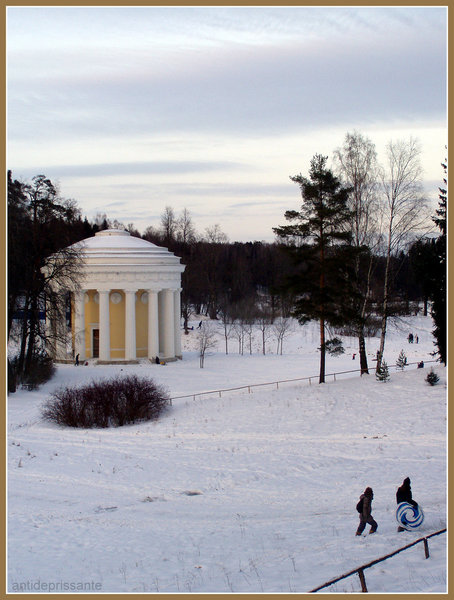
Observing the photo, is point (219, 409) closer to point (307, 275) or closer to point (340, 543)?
point (307, 275)

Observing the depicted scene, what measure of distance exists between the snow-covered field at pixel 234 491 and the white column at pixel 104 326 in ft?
36.8

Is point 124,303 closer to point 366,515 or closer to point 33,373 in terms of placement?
point 33,373

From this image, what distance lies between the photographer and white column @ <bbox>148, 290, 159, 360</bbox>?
43125mm

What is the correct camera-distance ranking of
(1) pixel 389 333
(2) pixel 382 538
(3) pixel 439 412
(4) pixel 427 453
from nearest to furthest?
(2) pixel 382 538
(4) pixel 427 453
(3) pixel 439 412
(1) pixel 389 333

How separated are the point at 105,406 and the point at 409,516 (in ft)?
52.0

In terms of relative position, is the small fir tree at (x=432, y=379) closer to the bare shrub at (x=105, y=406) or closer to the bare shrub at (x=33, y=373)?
the bare shrub at (x=105, y=406)

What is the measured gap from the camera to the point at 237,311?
64812mm

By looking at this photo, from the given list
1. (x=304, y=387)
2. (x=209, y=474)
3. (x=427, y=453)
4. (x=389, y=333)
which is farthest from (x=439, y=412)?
(x=389, y=333)

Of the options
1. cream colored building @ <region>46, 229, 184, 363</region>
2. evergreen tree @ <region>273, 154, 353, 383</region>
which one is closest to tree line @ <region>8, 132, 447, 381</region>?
evergreen tree @ <region>273, 154, 353, 383</region>

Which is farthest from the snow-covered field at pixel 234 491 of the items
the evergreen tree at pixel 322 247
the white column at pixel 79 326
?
the white column at pixel 79 326

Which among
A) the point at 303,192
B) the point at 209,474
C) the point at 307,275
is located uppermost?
the point at 303,192

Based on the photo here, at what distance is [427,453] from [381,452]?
133 cm

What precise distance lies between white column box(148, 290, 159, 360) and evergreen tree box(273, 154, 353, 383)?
Answer: 16152mm

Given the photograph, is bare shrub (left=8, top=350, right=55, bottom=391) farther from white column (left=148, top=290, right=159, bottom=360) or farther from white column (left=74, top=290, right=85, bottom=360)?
white column (left=148, top=290, right=159, bottom=360)
